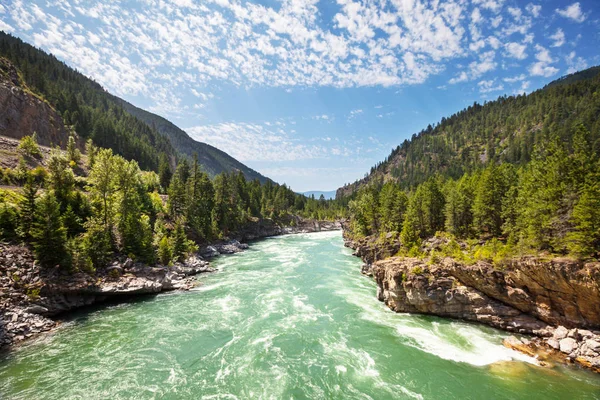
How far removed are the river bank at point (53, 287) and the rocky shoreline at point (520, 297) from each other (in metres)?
27.8

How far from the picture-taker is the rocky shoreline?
19.9m

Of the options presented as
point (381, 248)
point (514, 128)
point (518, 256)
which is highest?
point (514, 128)

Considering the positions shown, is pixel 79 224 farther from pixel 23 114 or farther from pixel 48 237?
pixel 23 114

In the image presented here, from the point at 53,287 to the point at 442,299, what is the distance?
38.7 meters

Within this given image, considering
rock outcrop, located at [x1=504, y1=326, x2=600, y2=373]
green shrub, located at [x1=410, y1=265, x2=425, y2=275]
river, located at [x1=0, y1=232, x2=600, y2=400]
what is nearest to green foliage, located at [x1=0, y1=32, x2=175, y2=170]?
river, located at [x1=0, y1=232, x2=600, y2=400]

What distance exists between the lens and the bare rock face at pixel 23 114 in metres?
69.1

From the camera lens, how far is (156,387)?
16781 millimetres

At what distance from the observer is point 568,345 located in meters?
19.5

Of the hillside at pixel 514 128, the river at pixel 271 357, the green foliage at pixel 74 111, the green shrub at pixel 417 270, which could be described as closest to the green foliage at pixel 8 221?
the river at pixel 271 357

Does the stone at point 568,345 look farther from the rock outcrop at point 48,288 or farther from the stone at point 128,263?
the stone at point 128,263

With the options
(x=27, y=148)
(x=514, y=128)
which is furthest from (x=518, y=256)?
(x=514, y=128)

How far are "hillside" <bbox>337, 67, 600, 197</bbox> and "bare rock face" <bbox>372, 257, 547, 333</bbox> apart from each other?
7238 cm

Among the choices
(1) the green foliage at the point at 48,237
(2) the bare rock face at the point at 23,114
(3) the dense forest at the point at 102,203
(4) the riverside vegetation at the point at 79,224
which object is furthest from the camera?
(2) the bare rock face at the point at 23,114

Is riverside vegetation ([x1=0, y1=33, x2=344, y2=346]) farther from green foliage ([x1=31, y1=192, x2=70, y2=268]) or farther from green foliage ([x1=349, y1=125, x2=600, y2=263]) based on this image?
green foliage ([x1=349, y1=125, x2=600, y2=263])
